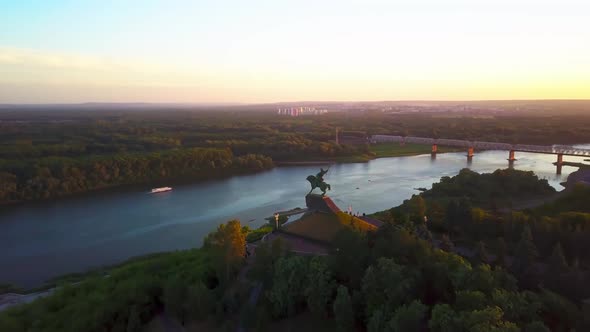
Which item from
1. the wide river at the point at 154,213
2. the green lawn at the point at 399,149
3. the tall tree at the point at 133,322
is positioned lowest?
the wide river at the point at 154,213

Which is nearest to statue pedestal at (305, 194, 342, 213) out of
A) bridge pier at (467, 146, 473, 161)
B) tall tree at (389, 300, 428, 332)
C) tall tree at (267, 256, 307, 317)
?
tall tree at (267, 256, 307, 317)

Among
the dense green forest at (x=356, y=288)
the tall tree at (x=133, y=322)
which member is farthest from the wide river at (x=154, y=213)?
the tall tree at (x=133, y=322)

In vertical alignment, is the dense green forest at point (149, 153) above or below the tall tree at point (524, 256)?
below

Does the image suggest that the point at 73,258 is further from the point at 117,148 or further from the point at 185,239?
the point at 117,148

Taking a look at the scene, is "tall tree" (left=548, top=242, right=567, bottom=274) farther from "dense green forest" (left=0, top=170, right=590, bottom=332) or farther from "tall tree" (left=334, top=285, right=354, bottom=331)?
"tall tree" (left=334, top=285, right=354, bottom=331)

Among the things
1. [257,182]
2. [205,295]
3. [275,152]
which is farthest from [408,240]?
[275,152]

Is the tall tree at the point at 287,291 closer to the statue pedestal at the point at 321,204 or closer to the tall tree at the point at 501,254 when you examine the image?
the statue pedestal at the point at 321,204

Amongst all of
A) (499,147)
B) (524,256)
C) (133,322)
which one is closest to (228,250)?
(133,322)

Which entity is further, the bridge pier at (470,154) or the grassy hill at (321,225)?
the bridge pier at (470,154)
